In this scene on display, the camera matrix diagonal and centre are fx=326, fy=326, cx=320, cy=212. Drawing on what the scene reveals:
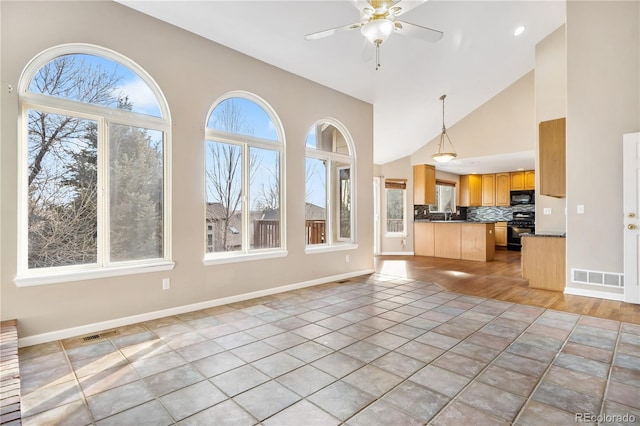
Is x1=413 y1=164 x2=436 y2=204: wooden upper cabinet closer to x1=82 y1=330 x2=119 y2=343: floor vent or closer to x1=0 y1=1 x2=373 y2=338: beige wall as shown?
x1=0 y1=1 x2=373 y2=338: beige wall

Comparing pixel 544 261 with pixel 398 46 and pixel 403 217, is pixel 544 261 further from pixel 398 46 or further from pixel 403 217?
pixel 403 217

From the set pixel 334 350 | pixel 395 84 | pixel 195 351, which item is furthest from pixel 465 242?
pixel 195 351

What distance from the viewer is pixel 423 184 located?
8438 mm

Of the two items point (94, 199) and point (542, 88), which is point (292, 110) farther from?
point (542, 88)

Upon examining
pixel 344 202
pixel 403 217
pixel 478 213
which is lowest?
pixel 403 217

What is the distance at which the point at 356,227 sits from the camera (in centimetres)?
572

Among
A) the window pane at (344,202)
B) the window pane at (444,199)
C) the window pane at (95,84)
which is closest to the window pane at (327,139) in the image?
the window pane at (344,202)

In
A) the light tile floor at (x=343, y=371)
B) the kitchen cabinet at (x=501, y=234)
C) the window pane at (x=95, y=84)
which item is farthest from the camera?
the kitchen cabinet at (x=501, y=234)

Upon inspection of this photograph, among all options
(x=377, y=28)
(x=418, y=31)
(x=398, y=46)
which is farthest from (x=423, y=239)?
(x=377, y=28)

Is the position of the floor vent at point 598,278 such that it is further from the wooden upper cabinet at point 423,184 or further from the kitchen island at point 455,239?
the wooden upper cabinet at point 423,184

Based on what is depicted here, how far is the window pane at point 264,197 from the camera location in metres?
4.38

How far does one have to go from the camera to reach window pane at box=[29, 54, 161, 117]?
2.94 metres

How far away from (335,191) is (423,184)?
374 centimetres

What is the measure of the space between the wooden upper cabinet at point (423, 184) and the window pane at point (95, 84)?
6602 millimetres
